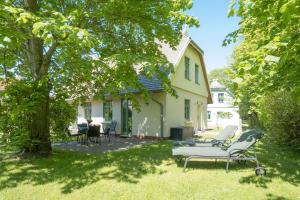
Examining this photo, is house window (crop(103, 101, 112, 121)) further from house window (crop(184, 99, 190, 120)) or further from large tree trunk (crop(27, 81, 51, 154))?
large tree trunk (crop(27, 81, 51, 154))

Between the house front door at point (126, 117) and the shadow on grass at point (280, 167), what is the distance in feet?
30.8

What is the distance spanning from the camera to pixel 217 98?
132 ft

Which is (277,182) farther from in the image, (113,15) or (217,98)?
(217,98)

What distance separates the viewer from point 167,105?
15.9 meters

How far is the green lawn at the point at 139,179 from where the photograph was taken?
18.6ft

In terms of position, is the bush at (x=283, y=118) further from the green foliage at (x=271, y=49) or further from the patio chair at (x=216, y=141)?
the patio chair at (x=216, y=141)

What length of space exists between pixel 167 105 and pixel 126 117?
3.38 metres

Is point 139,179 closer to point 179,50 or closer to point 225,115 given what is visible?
point 179,50

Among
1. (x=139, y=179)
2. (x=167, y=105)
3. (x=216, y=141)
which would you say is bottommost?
(x=139, y=179)

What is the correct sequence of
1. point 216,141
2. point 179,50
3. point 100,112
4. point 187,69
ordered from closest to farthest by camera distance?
point 216,141
point 179,50
point 187,69
point 100,112

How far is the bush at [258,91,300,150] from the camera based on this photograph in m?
10.2

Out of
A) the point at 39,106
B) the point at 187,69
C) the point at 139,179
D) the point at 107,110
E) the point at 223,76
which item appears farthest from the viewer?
the point at 223,76

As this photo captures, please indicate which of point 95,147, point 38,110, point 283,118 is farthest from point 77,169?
point 283,118

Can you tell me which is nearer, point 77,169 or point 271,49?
point 271,49
